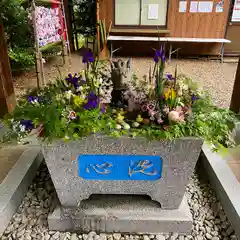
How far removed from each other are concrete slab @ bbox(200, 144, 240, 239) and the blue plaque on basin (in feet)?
1.48

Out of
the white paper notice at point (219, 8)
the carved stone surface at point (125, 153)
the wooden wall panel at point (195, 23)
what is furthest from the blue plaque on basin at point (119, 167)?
the white paper notice at point (219, 8)

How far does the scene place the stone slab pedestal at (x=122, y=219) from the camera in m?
1.25

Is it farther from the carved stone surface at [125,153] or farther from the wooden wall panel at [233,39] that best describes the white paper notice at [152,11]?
Answer: the carved stone surface at [125,153]

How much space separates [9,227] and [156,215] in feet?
2.62

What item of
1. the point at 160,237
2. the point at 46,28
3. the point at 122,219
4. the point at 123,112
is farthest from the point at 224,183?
the point at 46,28

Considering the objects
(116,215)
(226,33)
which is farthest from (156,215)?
(226,33)

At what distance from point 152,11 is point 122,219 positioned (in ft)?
17.7

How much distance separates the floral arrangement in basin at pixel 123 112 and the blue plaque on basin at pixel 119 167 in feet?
0.45

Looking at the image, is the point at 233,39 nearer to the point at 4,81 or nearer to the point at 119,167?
the point at 4,81

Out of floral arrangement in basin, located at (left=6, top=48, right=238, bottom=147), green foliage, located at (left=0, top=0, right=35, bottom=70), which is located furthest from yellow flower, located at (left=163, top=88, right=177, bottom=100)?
green foliage, located at (left=0, top=0, right=35, bottom=70)

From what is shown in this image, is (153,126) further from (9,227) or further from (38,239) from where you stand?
(9,227)

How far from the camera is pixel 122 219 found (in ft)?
4.11

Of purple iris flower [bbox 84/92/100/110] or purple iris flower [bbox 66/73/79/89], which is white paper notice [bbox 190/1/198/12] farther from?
purple iris flower [bbox 84/92/100/110]

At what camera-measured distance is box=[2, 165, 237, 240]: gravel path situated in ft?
4.09
